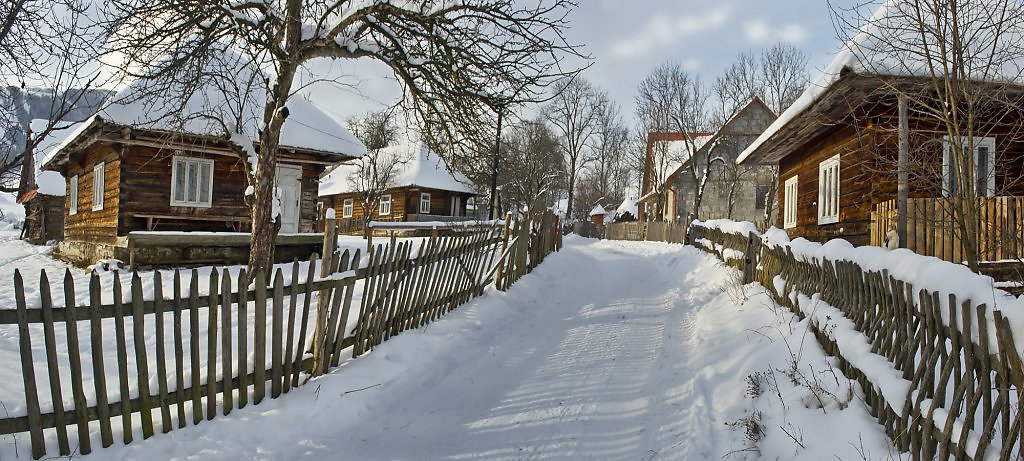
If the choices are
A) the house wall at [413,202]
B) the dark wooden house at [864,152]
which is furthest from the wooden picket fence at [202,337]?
the house wall at [413,202]

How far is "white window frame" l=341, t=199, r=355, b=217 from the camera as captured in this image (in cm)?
4181

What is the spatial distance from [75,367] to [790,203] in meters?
15.9

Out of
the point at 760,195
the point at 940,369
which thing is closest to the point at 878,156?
the point at 940,369

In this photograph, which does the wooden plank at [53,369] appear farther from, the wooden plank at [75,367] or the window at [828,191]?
the window at [828,191]

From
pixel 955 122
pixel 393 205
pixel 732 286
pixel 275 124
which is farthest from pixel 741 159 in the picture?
pixel 393 205

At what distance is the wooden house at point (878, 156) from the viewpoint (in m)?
6.40

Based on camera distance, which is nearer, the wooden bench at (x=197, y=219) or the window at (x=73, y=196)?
the wooden bench at (x=197, y=219)

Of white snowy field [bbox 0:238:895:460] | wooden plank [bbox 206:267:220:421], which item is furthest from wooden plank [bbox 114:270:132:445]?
wooden plank [bbox 206:267:220:421]

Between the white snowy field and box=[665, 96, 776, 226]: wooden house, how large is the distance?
2998 cm

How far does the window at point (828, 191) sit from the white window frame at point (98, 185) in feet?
61.9

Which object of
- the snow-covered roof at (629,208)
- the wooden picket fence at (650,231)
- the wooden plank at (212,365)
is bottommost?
the wooden plank at (212,365)

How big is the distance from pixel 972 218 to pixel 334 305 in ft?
18.5

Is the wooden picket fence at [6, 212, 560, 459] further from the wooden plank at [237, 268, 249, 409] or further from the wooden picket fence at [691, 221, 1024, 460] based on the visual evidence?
the wooden picket fence at [691, 221, 1024, 460]

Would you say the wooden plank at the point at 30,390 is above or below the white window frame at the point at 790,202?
below
